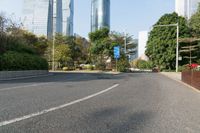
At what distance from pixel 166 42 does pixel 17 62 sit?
4331 centimetres

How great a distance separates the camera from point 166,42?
254 feet

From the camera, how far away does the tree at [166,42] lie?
75.9 m

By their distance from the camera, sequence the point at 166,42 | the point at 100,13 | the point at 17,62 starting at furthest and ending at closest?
the point at 100,13 < the point at 166,42 < the point at 17,62

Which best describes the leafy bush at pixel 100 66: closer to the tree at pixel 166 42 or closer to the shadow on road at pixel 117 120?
the tree at pixel 166 42

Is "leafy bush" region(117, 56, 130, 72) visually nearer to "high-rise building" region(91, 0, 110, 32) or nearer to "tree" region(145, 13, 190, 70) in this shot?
"tree" region(145, 13, 190, 70)

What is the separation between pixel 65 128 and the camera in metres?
8.22

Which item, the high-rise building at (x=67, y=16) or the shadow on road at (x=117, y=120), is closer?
the shadow on road at (x=117, y=120)

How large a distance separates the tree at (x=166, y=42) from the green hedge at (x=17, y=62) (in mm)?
35063

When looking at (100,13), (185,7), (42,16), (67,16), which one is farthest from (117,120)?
(100,13)

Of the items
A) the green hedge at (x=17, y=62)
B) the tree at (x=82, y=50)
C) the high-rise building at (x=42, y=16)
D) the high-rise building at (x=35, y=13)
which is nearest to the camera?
the green hedge at (x=17, y=62)

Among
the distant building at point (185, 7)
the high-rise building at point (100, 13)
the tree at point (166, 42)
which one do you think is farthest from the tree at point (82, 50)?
the high-rise building at point (100, 13)

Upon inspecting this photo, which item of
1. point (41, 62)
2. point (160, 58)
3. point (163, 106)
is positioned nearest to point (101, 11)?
point (160, 58)

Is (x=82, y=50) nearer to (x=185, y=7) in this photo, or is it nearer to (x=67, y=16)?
(x=67, y=16)

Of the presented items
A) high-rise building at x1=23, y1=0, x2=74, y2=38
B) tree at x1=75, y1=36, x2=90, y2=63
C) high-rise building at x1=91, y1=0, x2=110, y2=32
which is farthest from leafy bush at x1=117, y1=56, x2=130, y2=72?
high-rise building at x1=91, y1=0, x2=110, y2=32
